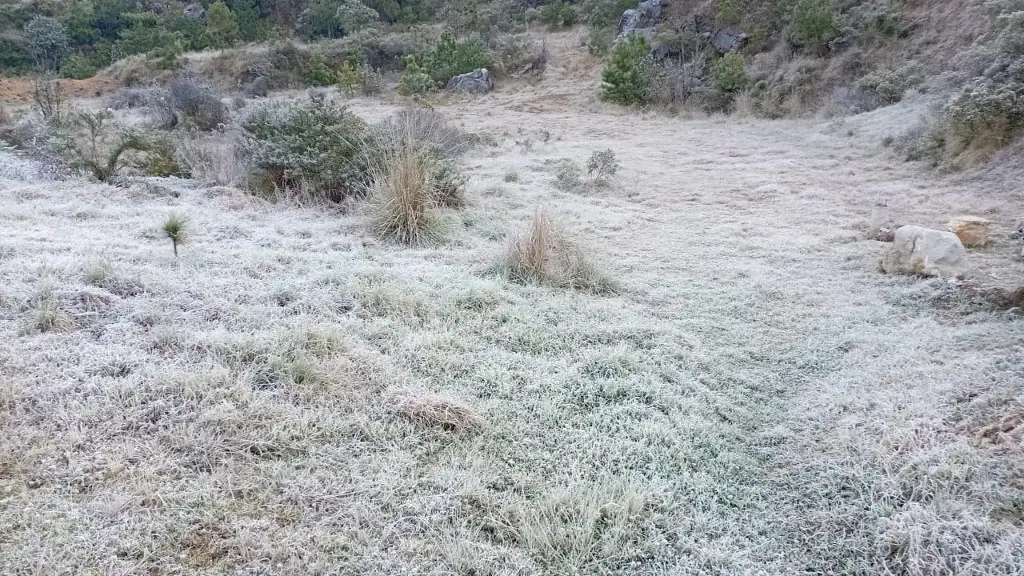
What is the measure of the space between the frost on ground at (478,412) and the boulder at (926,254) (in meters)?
0.16

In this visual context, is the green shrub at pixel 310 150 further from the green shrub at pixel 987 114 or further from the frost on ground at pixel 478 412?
the green shrub at pixel 987 114

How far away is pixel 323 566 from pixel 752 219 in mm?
4864

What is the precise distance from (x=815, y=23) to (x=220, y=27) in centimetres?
2131

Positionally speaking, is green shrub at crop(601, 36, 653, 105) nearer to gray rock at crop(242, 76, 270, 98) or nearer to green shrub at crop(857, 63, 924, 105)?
green shrub at crop(857, 63, 924, 105)

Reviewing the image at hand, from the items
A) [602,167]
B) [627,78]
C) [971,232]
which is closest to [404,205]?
[602,167]

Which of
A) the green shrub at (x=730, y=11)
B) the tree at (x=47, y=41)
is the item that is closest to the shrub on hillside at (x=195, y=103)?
the green shrub at (x=730, y=11)

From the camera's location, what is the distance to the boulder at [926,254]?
134 inches

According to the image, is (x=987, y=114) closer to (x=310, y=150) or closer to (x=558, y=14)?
(x=310, y=150)

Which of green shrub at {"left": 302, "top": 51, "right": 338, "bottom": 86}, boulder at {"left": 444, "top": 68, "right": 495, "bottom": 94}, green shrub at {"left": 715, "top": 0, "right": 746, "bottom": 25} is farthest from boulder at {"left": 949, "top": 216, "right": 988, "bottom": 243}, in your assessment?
green shrub at {"left": 302, "top": 51, "right": 338, "bottom": 86}

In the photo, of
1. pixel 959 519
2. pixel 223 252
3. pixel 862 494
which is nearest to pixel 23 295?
pixel 223 252

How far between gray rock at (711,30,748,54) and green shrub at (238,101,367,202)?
13.4 meters

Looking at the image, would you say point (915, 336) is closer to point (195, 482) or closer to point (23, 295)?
point (195, 482)

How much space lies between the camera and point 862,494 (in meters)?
1.73

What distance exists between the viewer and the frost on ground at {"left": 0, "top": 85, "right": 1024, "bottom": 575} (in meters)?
1.54
